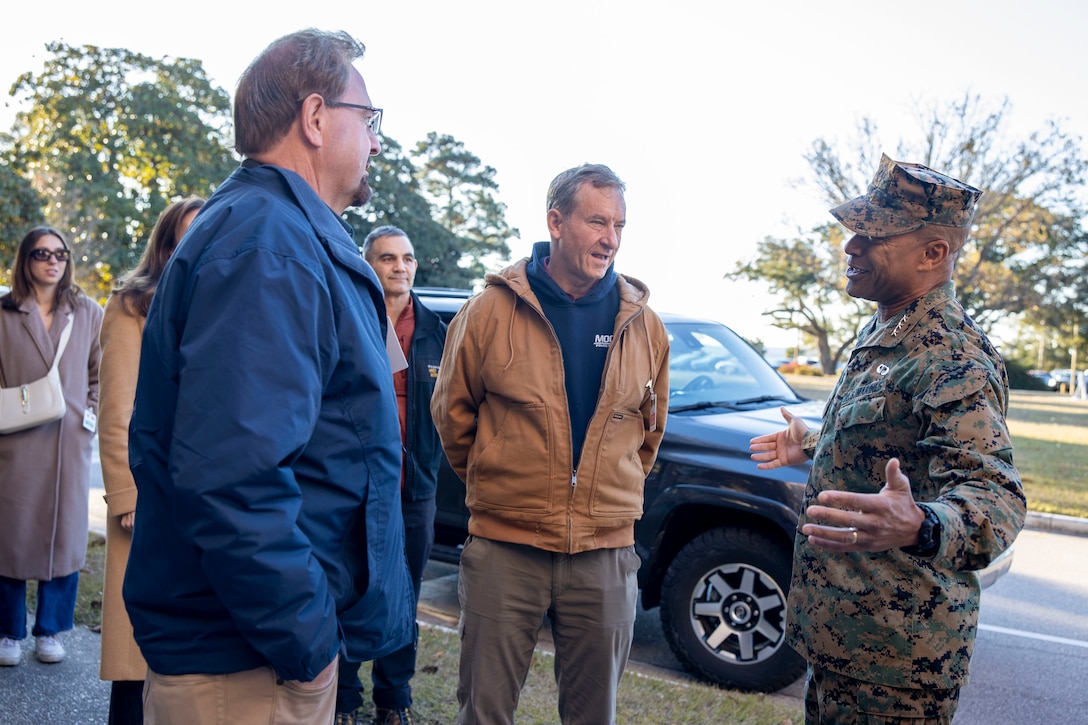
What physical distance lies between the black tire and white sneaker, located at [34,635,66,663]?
3269 millimetres

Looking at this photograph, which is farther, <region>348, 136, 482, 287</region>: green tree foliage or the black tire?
<region>348, 136, 482, 287</region>: green tree foliage

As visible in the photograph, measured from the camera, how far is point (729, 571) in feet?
16.5

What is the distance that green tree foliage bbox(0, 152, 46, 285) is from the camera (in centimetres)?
1936

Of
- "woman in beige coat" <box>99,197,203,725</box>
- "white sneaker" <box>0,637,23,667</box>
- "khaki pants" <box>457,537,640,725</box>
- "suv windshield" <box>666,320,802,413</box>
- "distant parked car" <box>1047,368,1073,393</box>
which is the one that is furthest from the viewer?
"distant parked car" <box>1047,368,1073,393</box>

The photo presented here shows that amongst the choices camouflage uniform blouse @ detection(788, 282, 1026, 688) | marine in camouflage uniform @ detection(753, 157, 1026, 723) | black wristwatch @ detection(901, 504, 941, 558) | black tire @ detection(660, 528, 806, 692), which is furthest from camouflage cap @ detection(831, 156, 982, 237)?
black tire @ detection(660, 528, 806, 692)

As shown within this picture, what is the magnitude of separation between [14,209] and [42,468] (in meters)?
17.4

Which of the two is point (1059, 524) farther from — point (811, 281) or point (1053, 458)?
point (811, 281)

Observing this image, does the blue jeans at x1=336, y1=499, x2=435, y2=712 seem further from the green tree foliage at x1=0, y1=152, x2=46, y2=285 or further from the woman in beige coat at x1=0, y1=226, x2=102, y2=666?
the green tree foliage at x1=0, y1=152, x2=46, y2=285

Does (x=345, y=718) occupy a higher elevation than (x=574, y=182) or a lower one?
lower

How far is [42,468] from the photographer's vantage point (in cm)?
492

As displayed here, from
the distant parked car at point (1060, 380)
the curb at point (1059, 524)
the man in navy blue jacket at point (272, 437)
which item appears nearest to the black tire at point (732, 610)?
the man in navy blue jacket at point (272, 437)

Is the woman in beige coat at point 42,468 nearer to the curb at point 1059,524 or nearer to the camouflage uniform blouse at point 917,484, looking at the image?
the camouflage uniform blouse at point 917,484

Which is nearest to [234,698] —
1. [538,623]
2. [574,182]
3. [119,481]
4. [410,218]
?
[538,623]

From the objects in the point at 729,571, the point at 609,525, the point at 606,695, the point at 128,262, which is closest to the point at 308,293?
the point at 609,525
